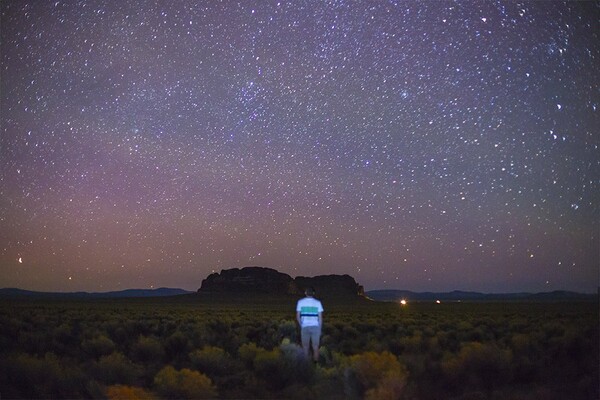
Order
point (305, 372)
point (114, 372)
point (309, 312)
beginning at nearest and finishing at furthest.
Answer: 1. point (114, 372)
2. point (305, 372)
3. point (309, 312)

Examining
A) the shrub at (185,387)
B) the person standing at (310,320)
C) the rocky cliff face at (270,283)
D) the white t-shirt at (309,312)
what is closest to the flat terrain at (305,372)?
the shrub at (185,387)

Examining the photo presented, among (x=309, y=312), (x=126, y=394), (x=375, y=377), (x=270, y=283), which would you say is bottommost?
(x=126, y=394)

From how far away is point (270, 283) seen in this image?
465 ft

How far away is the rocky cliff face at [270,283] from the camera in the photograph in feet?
451

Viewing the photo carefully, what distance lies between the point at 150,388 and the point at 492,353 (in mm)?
6191

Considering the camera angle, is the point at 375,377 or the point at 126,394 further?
the point at 375,377

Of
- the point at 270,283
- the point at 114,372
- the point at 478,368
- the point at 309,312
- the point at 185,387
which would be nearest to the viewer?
the point at 185,387

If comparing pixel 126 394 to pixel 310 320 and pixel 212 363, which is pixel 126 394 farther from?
pixel 310 320

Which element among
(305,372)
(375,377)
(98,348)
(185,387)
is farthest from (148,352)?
(375,377)

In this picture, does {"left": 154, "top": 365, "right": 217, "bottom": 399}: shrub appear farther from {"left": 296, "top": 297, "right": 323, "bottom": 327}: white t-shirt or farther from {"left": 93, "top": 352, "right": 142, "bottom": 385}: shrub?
{"left": 296, "top": 297, "right": 323, "bottom": 327}: white t-shirt

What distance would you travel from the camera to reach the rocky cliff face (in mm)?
137500

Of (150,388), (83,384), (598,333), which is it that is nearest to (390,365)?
(150,388)

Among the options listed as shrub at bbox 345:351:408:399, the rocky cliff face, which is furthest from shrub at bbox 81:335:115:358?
the rocky cliff face

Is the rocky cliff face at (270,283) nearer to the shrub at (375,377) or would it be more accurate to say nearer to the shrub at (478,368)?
the shrub at (478,368)
